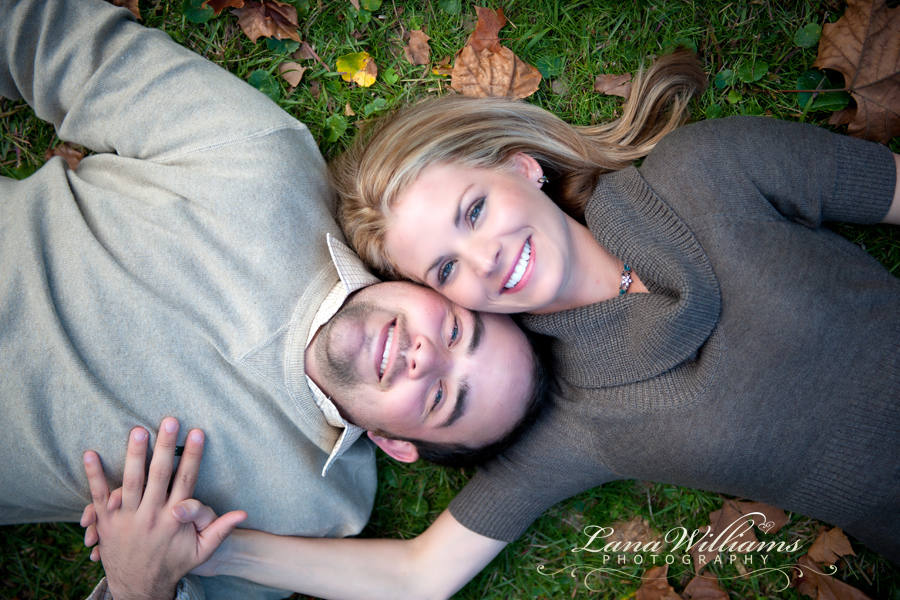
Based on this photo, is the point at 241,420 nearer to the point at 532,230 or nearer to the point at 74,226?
the point at 74,226

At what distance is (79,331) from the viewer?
267 centimetres

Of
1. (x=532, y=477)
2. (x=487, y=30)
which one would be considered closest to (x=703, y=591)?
(x=532, y=477)

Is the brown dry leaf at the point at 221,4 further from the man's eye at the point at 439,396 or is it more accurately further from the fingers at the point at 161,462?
the man's eye at the point at 439,396

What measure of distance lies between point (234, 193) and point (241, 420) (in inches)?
45.4

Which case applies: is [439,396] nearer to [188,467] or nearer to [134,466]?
[188,467]

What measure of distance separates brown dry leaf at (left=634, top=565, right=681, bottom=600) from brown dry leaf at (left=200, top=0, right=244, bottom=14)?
420 cm

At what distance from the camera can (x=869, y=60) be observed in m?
2.95

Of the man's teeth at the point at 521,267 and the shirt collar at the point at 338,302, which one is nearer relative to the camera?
the man's teeth at the point at 521,267

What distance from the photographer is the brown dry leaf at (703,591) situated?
3.28 m

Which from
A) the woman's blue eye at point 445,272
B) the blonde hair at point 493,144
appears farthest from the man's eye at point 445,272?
the blonde hair at point 493,144

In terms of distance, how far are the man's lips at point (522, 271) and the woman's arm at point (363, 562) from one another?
4.80 feet

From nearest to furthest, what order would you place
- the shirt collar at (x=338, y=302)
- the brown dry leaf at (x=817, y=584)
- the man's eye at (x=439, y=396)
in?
the man's eye at (x=439, y=396) → the shirt collar at (x=338, y=302) → the brown dry leaf at (x=817, y=584)

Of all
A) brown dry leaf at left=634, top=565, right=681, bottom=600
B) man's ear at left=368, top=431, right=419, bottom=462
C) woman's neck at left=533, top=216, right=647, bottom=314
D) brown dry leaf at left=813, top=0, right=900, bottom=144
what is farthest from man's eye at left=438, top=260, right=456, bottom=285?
brown dry leaf at left=813, top=0, right=900, bottom=144

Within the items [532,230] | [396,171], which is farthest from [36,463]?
[532,230]
